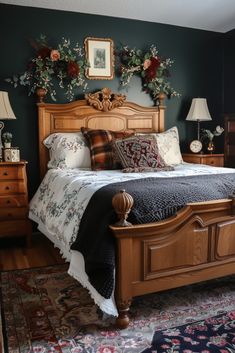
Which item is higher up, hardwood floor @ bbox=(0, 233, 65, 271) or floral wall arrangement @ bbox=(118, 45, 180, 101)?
floral wall arrangement @ bbox=(118, 45, 180, 101)

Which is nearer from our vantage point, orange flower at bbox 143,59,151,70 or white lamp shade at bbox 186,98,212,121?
orange flower at bbox 143,59,151,70

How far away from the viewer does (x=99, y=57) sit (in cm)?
378

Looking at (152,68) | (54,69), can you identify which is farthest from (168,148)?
(54,69)

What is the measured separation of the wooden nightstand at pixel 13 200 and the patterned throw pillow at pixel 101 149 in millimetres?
669

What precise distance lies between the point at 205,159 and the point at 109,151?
136 centimetres

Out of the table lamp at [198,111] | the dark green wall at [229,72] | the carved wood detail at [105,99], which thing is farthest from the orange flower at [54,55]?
the dark green wall at [229,72]

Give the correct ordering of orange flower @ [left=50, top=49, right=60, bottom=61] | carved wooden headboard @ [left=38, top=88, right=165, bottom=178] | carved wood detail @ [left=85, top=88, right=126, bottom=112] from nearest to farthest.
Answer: orange flower @ [left=50, top=49, right=60, bottom=61]
carved wooden headboard @ [left=38, top=88, right=165, bottom=178]
carved wood detail @ [left=85, top=88, right=126, bottom=112]

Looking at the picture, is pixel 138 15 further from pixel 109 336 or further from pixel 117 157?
pixel 109 336

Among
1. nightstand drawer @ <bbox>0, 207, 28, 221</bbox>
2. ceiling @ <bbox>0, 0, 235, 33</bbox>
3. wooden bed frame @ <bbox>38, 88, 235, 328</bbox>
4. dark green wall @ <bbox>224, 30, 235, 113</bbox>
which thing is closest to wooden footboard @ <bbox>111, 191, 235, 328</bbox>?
wooden bed frame @ <bbox>38, 88, 235, 328</bbox>

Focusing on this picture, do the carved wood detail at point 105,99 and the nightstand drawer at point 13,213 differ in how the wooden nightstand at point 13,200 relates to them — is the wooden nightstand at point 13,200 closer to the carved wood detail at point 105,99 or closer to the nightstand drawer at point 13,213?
the nightstand drawer at point 13,213

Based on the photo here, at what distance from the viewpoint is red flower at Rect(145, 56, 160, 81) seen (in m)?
3.91

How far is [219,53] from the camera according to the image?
4.49m

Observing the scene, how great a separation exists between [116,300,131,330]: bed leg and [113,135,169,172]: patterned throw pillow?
130 cm

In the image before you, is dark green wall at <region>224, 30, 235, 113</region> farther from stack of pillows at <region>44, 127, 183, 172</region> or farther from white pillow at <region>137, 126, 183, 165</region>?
stack of pillows at <region>44, 127, 183, 172</region>
